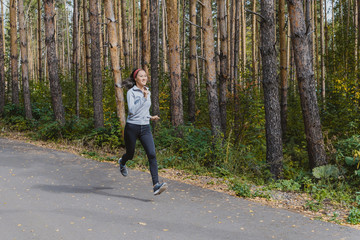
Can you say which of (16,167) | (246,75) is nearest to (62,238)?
(16,167)

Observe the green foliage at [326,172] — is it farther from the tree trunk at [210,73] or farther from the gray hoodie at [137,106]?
the gray hoodie at [137,106]

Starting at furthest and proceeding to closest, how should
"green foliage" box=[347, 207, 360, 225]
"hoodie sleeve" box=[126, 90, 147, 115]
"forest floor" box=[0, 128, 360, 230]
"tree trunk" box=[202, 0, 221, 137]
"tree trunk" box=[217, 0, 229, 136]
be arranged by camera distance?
1. "tree trunk" box=[217, 0, 229, 136]
2. "tree trunk" box=[202, 0, 221, 137]
3. "hoodie sleeve" box=[126, 90, 147, 115]
4. "forest floor" box=[0, 128, 360, 230]
5. "green foliage" box=[347, 207, 360, 225]

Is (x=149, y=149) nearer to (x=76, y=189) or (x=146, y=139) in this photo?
(x=146, y=139)

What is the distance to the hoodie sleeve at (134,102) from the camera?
5.36 metres

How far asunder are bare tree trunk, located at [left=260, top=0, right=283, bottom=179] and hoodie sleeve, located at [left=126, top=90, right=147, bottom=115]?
370 centimetres

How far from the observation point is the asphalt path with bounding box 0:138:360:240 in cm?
394

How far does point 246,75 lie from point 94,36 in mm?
5848

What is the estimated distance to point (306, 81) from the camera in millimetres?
7461

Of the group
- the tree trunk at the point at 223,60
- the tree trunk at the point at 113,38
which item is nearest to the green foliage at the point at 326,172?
the tree trunk at the point at 223,60

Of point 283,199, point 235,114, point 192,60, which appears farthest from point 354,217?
point 192,60

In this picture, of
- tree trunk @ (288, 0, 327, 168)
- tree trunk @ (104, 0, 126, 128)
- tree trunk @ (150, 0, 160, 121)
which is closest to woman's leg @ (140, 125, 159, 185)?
tree trunk @ (288, 0, 327, 168)

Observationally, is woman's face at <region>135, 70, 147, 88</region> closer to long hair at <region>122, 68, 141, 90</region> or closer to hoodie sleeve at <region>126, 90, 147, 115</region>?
long hair at <region>122, 68, 141, 90</region>

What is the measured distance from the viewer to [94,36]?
12.1 meters

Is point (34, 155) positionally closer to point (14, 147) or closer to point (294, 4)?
point (14, 147)
